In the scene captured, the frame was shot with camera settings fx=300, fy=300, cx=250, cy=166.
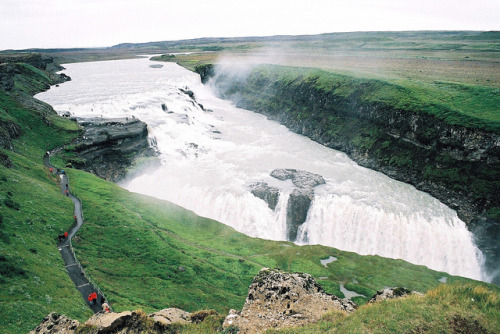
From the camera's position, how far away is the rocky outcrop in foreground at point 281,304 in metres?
13.4

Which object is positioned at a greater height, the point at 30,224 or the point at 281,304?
the point at 281,304

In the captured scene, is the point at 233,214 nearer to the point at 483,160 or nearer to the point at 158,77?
the point at 483,160

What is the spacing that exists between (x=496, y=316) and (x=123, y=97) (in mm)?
93199

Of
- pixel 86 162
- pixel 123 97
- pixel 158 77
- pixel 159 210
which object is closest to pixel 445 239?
pixel 159 210

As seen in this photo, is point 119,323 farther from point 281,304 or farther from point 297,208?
point 297,208

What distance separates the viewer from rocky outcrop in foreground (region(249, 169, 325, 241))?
1806 inches

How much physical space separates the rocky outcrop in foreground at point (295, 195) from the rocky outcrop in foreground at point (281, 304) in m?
29.7

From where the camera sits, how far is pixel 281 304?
14.5m

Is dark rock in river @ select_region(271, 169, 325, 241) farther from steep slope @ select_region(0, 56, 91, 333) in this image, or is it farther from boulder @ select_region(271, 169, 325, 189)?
steep slope @ select_region(0, 56, 91, 333)

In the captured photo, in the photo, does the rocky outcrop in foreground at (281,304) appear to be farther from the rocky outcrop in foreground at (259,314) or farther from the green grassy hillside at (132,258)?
the green grassy hillside at (132,258)

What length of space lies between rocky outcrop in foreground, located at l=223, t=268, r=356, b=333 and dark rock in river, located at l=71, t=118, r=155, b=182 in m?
49.3

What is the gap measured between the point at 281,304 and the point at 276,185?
36.2 metres

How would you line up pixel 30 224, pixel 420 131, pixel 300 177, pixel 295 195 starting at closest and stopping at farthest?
pixel 30 224, pixel 295 195, pixel 300 177, pixel 420 131

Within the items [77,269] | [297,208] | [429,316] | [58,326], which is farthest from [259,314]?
[297,208]
